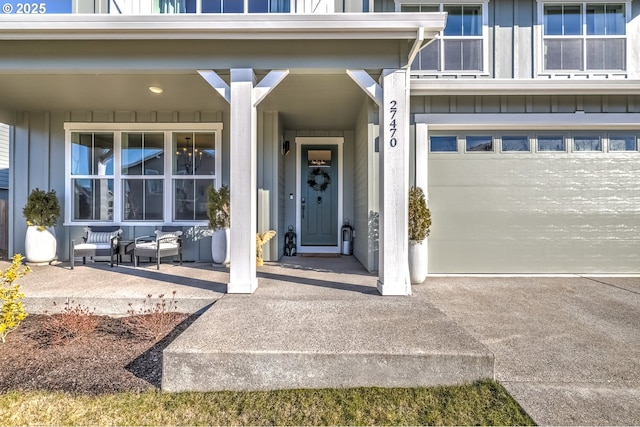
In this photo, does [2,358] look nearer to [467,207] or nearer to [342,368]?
[342,368]

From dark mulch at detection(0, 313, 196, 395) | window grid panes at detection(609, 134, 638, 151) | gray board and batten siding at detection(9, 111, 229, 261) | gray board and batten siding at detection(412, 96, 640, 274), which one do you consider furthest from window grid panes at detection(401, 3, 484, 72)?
dark mulch at detection(0, 313, 196, 395)

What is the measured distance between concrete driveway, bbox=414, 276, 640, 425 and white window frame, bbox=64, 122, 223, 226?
14.0 ft

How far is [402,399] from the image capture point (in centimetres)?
206

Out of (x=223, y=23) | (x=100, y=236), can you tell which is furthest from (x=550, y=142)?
(x=100, y=236)

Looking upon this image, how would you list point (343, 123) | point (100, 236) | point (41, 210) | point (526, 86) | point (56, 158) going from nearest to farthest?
point (526, 86)
point (41, 210)
point (100, 236)
point (56, 158)
point (343, 123)

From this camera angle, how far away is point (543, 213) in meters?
5.12

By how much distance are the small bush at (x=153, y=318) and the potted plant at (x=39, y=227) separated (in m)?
3.12

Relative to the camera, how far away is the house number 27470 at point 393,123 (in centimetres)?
367

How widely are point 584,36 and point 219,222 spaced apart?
6.28 metres

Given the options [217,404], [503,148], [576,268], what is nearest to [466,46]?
[503,148]

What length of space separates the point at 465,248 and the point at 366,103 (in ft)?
8.80

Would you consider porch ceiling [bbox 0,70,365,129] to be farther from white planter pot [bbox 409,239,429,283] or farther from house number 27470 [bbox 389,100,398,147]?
white planter pot [bbox 409,239,429,283]

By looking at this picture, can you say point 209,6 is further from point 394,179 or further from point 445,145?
point 445,145

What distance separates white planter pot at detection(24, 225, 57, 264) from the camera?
5.34 metres
